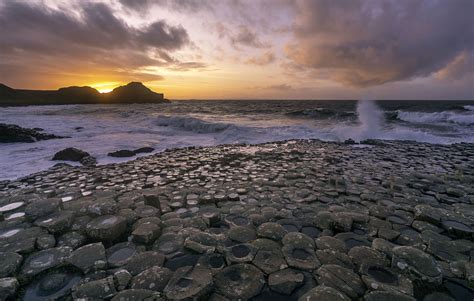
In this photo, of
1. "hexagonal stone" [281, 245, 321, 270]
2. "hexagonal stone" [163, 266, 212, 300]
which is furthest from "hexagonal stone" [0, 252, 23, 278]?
"hexagonal stone" [281, 245, 321, 270]

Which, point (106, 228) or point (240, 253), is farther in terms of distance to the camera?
point (106, 228)

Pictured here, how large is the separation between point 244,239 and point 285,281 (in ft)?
2.57

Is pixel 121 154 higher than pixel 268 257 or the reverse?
the reverse

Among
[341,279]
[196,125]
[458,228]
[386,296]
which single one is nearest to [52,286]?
[341,279]

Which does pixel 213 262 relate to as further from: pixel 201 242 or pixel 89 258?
pixel 89 258

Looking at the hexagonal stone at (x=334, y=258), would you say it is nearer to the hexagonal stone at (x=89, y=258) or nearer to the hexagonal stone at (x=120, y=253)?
the hexagonal stone at (x=120, y=253)

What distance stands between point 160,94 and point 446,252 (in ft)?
383

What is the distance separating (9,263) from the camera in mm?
2547

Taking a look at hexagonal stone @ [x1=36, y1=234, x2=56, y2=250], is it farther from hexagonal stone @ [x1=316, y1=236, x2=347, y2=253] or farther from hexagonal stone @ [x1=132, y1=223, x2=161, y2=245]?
hexagonal stone @ [x1=316, y1=236, x2=347, y2=253]

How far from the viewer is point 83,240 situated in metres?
3.04

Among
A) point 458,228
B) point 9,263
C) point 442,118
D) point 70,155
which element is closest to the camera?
point 9,263

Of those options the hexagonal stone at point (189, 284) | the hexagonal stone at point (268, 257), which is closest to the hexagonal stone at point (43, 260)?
the hexagonal stone at point (189, 284)

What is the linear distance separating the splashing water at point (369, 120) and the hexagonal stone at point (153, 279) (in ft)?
43.2

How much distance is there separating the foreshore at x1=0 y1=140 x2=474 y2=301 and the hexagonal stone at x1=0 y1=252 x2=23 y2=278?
11 millimetres
